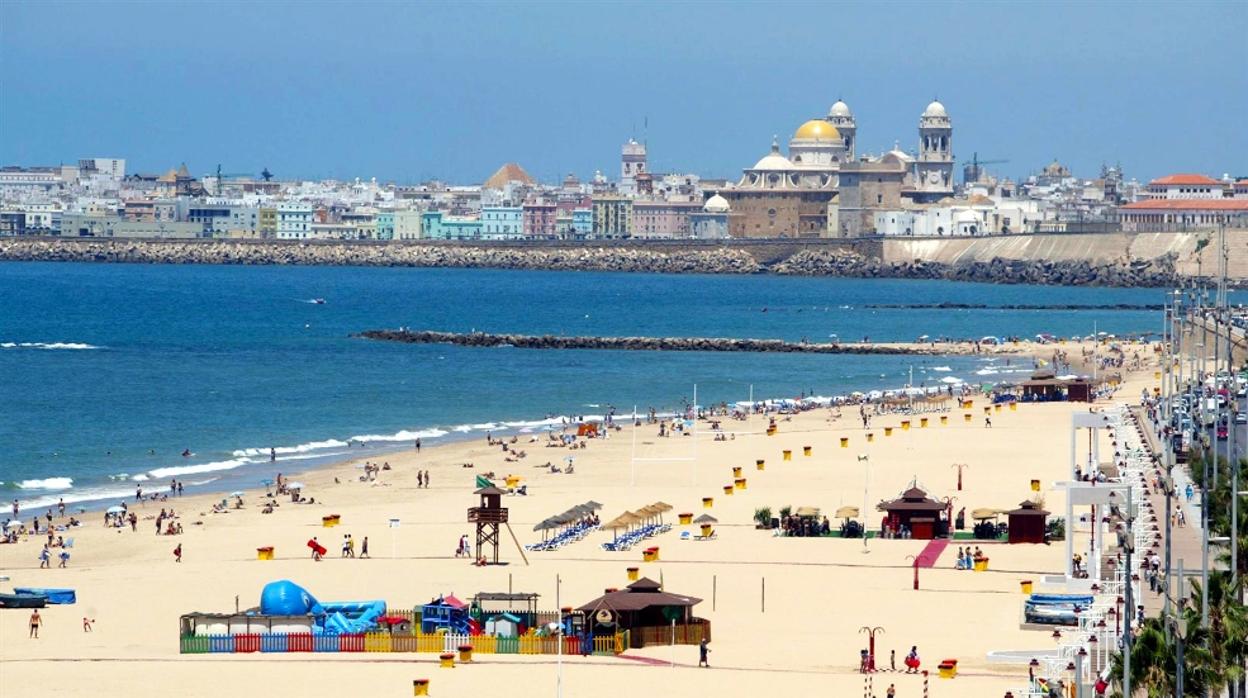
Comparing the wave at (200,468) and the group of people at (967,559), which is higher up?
the wave at (200,468)

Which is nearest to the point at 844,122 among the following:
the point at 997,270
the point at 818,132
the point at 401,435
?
the point at 818,132

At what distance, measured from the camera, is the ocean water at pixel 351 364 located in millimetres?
50281

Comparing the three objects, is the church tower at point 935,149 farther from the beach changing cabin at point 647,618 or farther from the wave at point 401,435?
the beach changing cabin at point 647,618

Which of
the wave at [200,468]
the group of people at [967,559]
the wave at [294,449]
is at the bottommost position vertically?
the group of people at [967,559]

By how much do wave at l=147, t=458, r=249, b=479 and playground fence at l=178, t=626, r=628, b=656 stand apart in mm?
19366

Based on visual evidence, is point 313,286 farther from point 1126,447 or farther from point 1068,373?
point 1126,447

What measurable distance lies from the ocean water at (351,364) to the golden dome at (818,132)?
40238mm

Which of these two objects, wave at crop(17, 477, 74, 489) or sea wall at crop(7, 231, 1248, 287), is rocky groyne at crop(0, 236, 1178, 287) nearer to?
sea wall at crop(7, 231, 1248, 287)

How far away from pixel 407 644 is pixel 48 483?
1975cm

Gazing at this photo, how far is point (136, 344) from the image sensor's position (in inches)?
3469

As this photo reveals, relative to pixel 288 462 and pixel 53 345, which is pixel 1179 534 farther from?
pixel 53 345

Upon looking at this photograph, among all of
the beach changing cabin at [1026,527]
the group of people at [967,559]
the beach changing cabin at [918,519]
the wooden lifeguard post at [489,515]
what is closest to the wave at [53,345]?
the wooden lifeguard post at [489,515]

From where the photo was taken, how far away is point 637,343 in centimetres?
8625

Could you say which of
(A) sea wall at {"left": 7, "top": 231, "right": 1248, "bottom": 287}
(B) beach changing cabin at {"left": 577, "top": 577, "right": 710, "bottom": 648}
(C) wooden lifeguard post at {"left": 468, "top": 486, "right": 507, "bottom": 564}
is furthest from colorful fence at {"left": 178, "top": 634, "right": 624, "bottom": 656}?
(A) sea wall at {"left": 7, "top": 231, "right": 1248, "bottom": 287}
